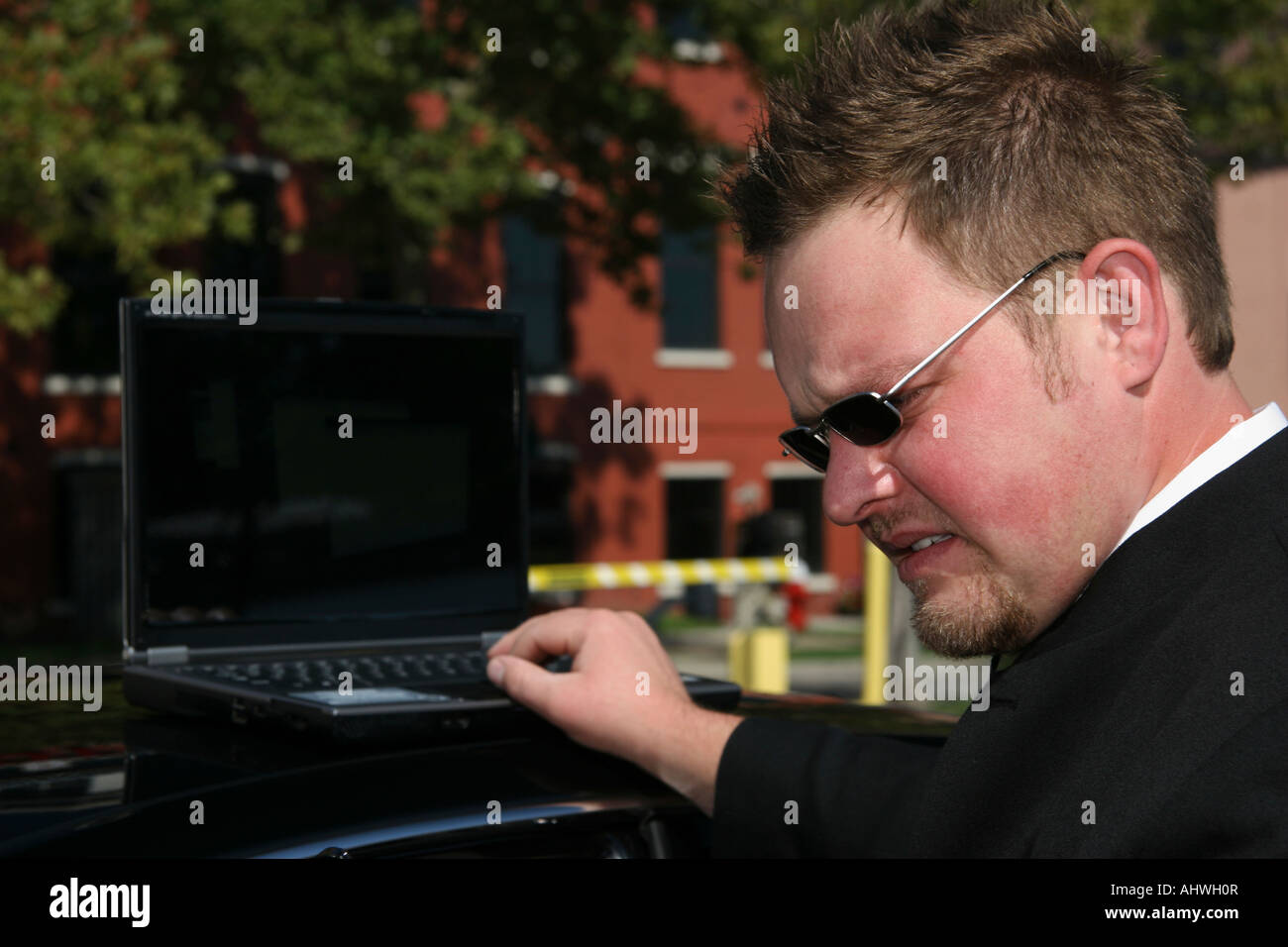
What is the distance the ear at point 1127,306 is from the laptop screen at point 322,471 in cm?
121

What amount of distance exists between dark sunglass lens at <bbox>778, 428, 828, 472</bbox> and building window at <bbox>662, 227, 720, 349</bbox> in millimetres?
22211

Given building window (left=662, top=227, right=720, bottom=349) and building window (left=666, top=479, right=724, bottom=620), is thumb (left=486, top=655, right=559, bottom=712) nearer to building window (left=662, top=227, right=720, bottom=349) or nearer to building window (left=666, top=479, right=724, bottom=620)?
building window (left=662, top=227, right=720, bottom=349)

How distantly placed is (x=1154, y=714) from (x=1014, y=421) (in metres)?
0.37

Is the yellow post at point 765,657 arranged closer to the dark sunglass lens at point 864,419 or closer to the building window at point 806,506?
the dark sunglass lens at point 864,419

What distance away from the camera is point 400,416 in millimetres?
2471

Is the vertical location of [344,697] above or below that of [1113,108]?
below

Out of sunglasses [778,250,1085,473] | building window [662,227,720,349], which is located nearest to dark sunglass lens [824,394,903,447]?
sunglasses [778,250,1085,473]

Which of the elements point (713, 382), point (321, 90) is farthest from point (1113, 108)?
point (713, 382)

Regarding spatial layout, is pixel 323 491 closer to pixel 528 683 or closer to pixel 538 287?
pixel 528 683

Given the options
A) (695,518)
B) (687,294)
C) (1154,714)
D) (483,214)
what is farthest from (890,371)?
(695,518)

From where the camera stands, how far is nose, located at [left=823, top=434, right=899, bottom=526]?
66.3 inches

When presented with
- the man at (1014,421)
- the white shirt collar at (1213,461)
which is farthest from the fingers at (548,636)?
the white shirt collar at (1213,461)

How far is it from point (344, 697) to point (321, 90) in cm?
1299
